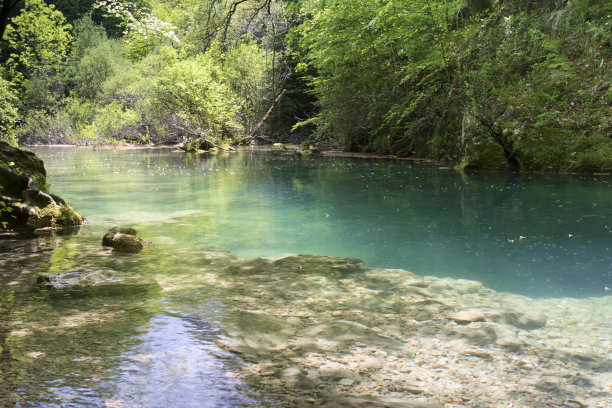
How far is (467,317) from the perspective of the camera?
4.31 metres

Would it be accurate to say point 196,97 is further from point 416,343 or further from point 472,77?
point 416,343

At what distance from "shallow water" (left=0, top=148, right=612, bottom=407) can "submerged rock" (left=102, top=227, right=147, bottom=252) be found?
0.66 feet

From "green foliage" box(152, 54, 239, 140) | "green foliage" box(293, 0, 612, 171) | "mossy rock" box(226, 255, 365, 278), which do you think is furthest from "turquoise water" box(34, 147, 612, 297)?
"green foliage" box(152, 54, 239, 140)

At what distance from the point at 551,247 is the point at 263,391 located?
17.9 ft

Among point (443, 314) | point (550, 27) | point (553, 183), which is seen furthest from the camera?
point (550, 27)

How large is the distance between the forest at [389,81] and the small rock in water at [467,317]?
6.24 m

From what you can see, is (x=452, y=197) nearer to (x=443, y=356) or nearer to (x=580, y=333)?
(x=580, y=333)

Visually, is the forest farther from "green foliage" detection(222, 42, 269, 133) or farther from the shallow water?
the shallow water

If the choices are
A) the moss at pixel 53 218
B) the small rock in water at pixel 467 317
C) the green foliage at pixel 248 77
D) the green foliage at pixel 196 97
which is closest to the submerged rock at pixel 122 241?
the moss at pixel 53 218

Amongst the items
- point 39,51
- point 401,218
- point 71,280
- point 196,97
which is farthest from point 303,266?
point 39,51

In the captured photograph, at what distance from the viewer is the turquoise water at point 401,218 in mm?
6102

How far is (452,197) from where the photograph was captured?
1108cm

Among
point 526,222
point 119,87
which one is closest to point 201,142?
point 119,87

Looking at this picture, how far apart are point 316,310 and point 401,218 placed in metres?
4.98
